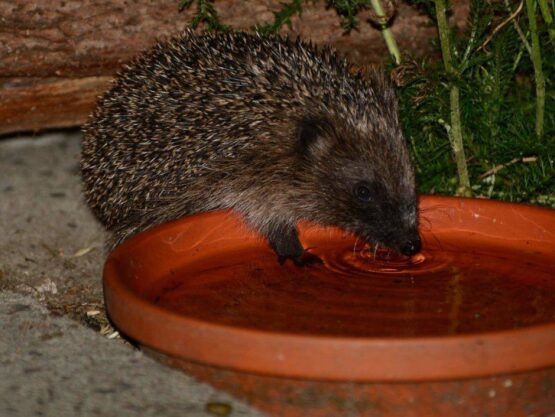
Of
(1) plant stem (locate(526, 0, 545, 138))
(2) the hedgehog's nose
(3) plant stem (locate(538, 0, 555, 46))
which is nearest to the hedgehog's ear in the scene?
(2) the hedgehog's nose

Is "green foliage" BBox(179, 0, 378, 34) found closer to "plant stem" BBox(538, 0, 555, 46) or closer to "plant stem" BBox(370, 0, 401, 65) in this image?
"plant stem" BBox(370, 0, 401, 65)

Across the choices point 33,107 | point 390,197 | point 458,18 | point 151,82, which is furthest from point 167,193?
point 458,18

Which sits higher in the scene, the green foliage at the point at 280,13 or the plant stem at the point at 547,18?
the plant stem at the point at 547,18

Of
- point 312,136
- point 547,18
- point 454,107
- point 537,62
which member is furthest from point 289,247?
point 547,18

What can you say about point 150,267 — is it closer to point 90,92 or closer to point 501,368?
point 501,368

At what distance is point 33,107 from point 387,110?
2477 mm

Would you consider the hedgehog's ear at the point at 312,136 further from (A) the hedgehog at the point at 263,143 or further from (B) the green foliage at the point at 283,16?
(B) the green foliage at the point at 283,16

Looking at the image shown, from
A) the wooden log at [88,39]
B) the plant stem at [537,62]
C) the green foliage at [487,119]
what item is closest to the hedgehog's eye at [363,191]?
the green foliage at [487,119]

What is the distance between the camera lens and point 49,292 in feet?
18.2

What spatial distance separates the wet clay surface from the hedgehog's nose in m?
0.07

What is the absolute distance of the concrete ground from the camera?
377 cm

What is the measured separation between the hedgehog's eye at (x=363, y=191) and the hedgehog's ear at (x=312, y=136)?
9.9 inches

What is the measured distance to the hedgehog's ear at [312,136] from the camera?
5.17 metres

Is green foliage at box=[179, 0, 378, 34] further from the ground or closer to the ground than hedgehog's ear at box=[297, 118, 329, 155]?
further from the ground
